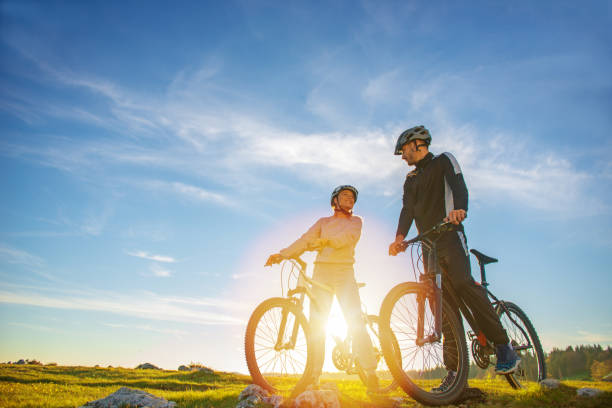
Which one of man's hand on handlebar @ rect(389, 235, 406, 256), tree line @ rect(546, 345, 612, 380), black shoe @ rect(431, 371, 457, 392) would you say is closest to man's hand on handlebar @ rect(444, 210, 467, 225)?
man's hand on handlebar @ rect(389, 235, 406, 256)

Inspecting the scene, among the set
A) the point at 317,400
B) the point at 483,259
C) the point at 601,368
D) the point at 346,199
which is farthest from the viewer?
the point at 601,368

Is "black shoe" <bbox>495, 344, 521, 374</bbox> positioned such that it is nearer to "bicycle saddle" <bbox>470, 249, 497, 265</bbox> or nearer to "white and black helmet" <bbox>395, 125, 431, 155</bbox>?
"bicycle saddle" <bbox>470, 249, 497, 265</bbox>

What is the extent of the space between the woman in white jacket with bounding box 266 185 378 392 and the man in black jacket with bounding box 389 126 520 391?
2.60 feet

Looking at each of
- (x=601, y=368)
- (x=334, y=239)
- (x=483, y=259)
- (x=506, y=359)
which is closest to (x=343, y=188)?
(x=334, y=239)

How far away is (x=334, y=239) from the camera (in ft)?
20.8

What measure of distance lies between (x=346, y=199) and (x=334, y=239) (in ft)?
2.81

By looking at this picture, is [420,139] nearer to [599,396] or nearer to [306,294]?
[306,294]

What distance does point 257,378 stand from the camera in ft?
17.3

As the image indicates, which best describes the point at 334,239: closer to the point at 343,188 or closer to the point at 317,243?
the point at 317,243

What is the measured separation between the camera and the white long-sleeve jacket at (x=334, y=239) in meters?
6.32

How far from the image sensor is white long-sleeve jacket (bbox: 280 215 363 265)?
6324 millimetres

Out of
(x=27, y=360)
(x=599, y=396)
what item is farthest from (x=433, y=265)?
(x=27, y=360)

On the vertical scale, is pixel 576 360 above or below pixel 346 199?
below

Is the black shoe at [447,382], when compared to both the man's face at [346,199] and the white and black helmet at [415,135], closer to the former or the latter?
the man's face at [346,199]
